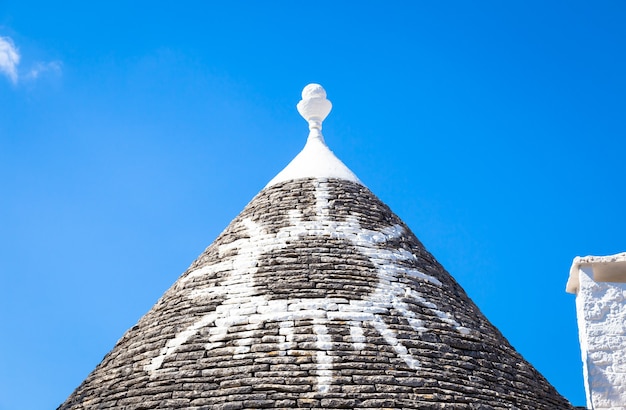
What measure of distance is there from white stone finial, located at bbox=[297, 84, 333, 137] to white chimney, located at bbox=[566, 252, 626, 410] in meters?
3.42

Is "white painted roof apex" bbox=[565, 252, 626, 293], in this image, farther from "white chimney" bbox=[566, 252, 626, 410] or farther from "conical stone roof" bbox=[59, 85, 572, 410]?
"conical stone roof" bbox=[59, 85, 572, 410]

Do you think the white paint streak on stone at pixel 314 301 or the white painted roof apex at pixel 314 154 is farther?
the white painted roof apex at pixel 314 154

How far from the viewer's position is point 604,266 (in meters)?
11.5

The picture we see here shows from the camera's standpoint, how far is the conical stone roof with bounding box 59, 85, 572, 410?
28.8 feet

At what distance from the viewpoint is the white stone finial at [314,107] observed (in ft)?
41.7

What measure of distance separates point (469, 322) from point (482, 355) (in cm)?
49

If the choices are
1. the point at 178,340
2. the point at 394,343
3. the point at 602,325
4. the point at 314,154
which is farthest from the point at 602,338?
the point at 178,340

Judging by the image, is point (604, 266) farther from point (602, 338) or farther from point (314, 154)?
point (314, 154)

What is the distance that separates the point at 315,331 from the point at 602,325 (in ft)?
12.6

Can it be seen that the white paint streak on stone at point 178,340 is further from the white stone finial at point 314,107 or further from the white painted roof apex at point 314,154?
the white stone finial at point 314,107

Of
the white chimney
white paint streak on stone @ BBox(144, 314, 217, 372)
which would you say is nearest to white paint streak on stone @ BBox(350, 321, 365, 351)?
white paint streak on stone @ BBox(144, 314, 217, 372)

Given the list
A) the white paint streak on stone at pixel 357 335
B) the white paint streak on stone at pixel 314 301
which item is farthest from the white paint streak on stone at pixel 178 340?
the white paint streak on stone at pixel 357 335

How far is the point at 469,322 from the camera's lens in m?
10.2

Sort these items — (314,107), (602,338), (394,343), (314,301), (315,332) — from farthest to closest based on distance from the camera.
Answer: (314,107)
(602,338)
(314,301)
(394,343)
(315,332)
